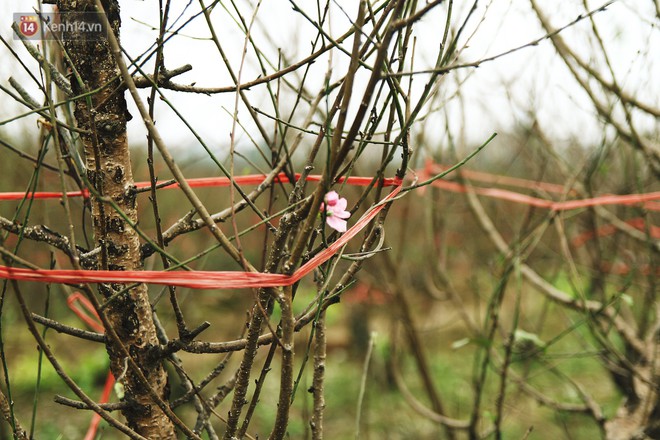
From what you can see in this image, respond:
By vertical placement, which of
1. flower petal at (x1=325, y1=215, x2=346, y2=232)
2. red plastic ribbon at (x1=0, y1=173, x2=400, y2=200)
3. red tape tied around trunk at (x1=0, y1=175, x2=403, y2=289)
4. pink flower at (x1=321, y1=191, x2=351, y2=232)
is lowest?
red tape tied around trunk at (x1=0, y1=175, x2=403, y2=289)

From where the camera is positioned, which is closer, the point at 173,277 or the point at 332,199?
the point at 173,277

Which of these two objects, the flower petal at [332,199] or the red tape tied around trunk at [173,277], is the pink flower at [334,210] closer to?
the flower petal at [332,199]

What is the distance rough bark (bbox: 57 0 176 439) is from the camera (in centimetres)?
111

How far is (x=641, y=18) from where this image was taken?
2.15 metres

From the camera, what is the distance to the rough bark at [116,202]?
3.63ft

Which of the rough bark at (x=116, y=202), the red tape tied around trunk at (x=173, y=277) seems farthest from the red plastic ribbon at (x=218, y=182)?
the red tape tied around trunk at (x=173, y=277)

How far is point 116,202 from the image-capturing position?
3.76 feet

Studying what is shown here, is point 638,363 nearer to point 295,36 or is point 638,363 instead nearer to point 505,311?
point 295,36

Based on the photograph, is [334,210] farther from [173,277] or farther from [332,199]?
[173,277]

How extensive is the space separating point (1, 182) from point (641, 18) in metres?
4.87

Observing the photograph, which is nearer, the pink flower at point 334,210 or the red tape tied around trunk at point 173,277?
the red tape tied around trunk at point 173,277

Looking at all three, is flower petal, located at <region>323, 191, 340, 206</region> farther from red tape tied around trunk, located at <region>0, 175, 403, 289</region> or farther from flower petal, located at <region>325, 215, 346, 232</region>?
red tape tied around trunk, located at <region>0, 175, 403, 289</region>

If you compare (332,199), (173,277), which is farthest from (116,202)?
(332,199)

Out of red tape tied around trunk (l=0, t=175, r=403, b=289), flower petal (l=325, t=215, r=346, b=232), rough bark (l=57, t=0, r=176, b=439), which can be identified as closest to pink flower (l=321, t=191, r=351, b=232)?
flower petal (l=325, t=215, r=346, b=232)
